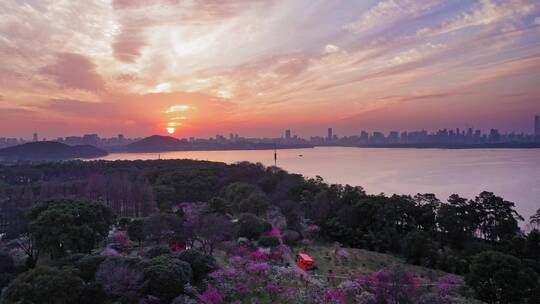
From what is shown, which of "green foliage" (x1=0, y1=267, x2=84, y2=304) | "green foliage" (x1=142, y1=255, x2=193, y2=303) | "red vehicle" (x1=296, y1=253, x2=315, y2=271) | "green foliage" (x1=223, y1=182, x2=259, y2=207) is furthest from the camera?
"green foliage" (x1=223, y1=182, x2=259, y2=207)

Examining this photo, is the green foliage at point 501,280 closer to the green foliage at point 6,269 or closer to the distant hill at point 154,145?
the green foliage at point 6,269

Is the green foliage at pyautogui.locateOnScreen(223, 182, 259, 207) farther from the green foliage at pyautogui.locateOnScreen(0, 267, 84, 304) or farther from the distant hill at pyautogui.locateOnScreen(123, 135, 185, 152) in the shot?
the distant hill at pyautogui.locateOnScreen(123, 135, 185, 152)

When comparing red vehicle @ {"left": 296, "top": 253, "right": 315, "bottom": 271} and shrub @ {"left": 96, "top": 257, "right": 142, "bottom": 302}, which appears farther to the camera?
red vehicle @ {"left": 296, "top": 253, "right": 315, "bottom": 271}

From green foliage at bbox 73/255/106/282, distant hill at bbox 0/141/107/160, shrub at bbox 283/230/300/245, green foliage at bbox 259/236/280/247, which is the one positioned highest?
distant hill at bbox 0/141/107/160

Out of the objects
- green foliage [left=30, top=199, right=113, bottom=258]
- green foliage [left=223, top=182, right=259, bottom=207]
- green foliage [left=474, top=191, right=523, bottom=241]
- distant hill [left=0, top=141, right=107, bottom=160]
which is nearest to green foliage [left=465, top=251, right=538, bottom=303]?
green foliage [left=474, top=191, right=523, bottom=241]

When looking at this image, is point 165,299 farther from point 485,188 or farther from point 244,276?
point 485,188

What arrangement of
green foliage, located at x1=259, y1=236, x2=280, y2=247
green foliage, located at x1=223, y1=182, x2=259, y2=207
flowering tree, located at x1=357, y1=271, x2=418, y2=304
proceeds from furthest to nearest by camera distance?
green foliage, located at x1=223, y1=182, x2=259, y2=207 → green foliage, located at x1=259, y1=236, x2=280, y2=247 → flowering tree, located at x1=357, y1=271, x2=418, y2=304
